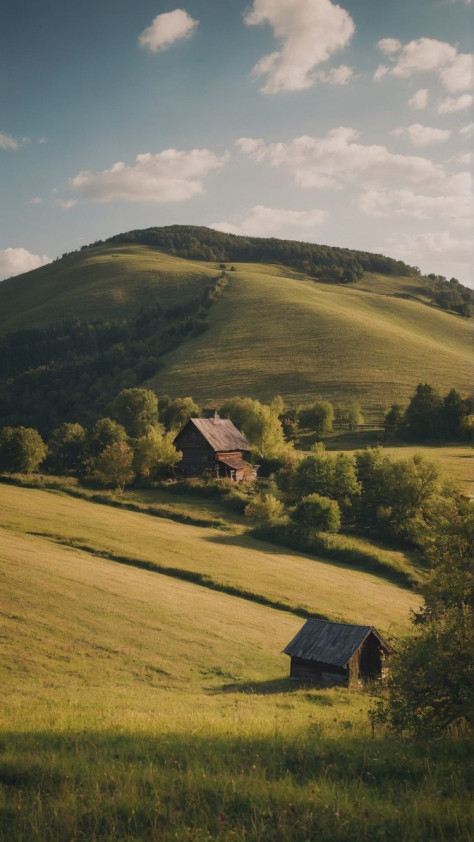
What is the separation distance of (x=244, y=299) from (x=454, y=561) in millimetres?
161418

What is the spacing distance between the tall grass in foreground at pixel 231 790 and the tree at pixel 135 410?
89151 mm

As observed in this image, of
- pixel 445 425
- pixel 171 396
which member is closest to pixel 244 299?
pixel 171 396

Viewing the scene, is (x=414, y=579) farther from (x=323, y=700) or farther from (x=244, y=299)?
(x=244, y=299)

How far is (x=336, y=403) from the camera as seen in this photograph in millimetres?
110688

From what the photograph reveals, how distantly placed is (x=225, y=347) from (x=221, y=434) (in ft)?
194

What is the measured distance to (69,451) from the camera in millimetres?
88000

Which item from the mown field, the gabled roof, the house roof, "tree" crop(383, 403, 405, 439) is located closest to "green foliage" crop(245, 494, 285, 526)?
the mown field

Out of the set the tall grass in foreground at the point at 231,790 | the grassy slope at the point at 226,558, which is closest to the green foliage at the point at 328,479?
the grassy slope at the point at 226,558

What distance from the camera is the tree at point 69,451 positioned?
282ft

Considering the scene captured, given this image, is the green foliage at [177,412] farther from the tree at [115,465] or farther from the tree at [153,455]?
the tree at [115,465]

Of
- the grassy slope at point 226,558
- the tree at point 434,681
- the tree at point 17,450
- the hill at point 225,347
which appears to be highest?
the hill at point 225,347

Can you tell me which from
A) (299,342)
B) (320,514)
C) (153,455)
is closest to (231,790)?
(320,514)

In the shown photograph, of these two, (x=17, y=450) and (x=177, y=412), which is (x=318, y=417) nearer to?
(x=177, y=412)

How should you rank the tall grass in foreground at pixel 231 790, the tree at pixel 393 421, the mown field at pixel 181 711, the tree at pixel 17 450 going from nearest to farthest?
the tall grass in foreground at pixel 231 790 → the mown field at pixel 181 711 → the tree at pixel 17 450 → the tree at pixel 393 421
